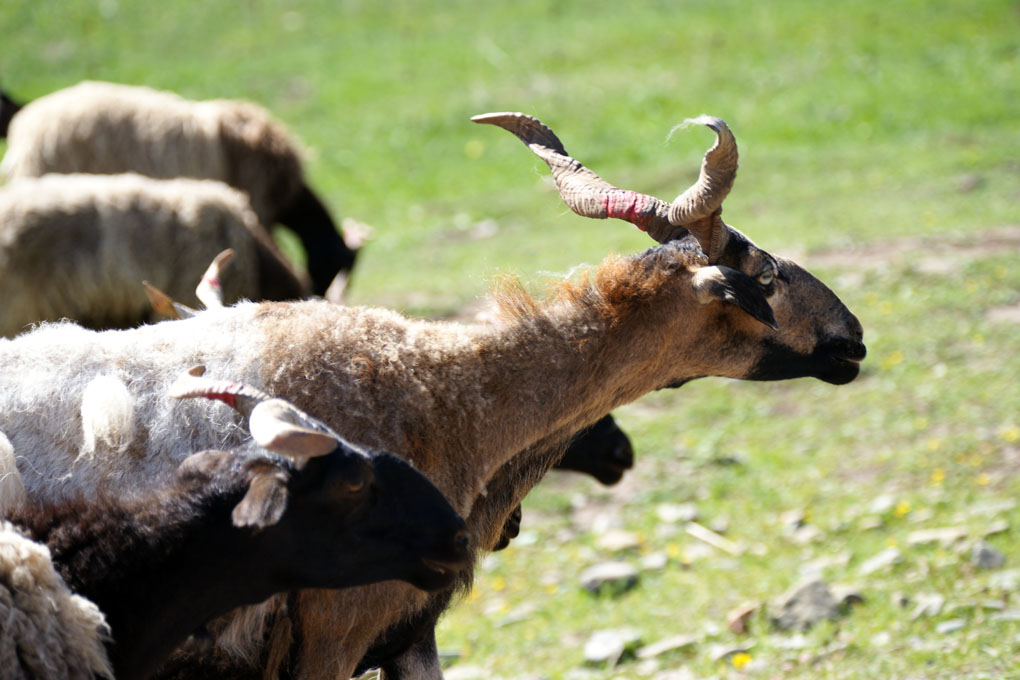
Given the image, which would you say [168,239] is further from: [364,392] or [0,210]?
[364,392]

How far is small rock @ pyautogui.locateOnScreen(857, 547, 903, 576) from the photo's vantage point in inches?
257

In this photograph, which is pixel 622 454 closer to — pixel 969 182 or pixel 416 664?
pixel 416 664

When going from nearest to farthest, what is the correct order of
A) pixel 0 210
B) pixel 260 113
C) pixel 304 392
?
pixel 304 392
pixel 0 210
pixel 260 113

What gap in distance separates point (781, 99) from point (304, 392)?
18080 millimetres

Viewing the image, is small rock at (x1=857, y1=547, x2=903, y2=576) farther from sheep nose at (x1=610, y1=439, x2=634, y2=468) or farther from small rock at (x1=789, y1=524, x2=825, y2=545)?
sheep nose at (x1=610, y1=439, x2=634, y2=468)

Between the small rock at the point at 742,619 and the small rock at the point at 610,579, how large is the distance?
2.80ft

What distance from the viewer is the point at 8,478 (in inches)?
161

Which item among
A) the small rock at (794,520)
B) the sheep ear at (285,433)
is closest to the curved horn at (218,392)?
the sheep ear at (285,433)

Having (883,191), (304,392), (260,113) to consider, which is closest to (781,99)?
(883,191)

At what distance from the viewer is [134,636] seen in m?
3.77

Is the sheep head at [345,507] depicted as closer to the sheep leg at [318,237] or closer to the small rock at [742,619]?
the small rock at [742,619]

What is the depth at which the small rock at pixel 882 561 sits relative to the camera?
257 inches

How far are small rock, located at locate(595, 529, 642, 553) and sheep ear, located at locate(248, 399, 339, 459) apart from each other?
409cm

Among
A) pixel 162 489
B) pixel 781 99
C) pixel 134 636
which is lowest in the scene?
pixel 781 99
